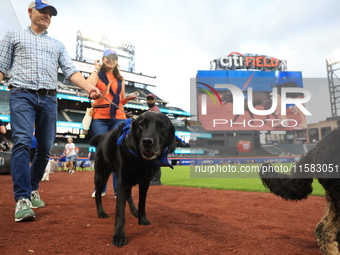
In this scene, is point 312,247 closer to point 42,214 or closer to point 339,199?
point 339,199

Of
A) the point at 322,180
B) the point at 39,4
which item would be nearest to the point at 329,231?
the point at 322,180

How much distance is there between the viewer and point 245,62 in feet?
162

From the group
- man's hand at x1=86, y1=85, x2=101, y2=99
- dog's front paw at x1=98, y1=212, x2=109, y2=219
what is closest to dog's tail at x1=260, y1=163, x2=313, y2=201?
dog's front paw at x1=98, y1=212, x2=109, y2=219

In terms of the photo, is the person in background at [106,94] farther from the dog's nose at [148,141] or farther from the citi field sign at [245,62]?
the citi field sign at [245,62]

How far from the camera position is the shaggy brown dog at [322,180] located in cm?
186

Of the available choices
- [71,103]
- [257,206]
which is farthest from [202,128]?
[257,206]

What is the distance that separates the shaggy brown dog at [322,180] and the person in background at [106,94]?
2.98 m

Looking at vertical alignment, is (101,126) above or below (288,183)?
above

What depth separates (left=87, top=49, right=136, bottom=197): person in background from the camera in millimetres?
4418

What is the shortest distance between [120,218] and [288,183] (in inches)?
61.8

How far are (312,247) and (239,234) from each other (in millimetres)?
651

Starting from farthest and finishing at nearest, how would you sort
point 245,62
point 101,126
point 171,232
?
point 245,62 < point 101,126 < point 171,232

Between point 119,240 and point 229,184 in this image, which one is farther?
point 229,184

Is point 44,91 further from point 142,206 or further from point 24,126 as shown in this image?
point 142,206
